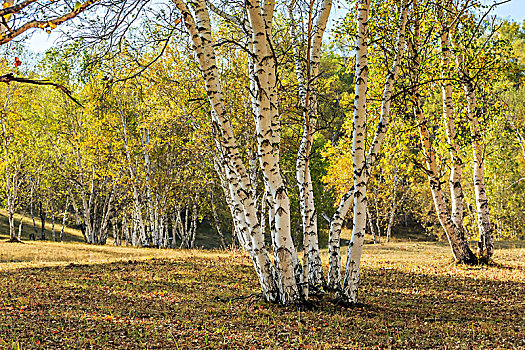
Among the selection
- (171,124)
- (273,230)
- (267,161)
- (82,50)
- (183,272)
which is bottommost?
(183,272)

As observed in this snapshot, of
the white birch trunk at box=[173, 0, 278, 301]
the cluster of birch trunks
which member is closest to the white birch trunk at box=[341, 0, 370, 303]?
the cluster of birch trunks

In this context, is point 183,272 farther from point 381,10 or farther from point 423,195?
point 423,195

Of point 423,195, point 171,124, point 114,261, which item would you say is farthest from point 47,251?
point 423,195

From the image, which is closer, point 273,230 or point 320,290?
point 273,230

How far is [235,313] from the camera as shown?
6852mm

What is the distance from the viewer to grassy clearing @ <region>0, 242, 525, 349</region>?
539 cm

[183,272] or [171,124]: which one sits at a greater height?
[171,124]

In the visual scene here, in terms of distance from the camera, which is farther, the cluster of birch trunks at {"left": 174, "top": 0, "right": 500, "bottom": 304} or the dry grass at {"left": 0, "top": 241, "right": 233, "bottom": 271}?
the dry grass at {"left": 0, "top": 241, "right": 233, "bottom": 271}

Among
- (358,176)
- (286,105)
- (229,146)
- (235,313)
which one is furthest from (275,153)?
(286,105)

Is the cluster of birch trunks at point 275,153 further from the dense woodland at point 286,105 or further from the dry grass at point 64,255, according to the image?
the dry grass at point 64,255

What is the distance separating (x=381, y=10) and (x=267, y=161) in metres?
6.27

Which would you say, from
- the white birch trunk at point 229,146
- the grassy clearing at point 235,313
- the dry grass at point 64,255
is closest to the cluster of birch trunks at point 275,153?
the white birch trunk at point 229,146

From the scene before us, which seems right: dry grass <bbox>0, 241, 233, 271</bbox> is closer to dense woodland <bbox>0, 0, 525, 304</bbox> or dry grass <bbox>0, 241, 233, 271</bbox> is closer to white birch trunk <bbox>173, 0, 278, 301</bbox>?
dense woodland <bbox>0, 0, 525, 304</bbox>

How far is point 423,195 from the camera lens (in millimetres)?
31141
